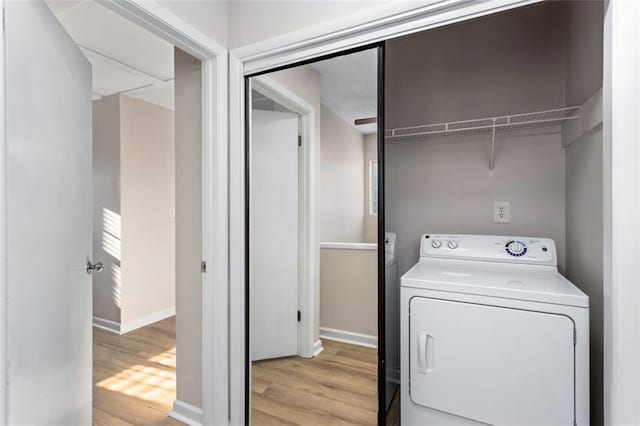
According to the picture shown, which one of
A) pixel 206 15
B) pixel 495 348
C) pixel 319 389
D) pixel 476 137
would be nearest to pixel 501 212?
pixel 476 137

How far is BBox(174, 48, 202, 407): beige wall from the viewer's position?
1.75 metres

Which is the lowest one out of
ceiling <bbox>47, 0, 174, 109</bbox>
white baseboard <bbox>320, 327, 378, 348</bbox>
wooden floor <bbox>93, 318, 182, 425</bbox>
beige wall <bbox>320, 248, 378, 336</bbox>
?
wooden floor <bbox>93, 318, 182, 425</bbox>

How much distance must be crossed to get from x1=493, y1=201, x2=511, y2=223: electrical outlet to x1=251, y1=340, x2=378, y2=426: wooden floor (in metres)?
1.07

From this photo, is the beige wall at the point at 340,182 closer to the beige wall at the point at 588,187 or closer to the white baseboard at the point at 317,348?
the white baseboard at the point at 317,348

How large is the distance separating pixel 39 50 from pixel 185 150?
0.77 meters

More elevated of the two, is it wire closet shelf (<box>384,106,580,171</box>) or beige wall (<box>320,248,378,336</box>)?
wire closet shelf (<box>384,106,580,171</box>)

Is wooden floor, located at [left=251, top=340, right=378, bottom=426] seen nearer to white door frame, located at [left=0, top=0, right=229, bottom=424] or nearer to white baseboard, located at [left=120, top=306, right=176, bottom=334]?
white door frame, located at [left=0, top=0, right=229, bottom=424]

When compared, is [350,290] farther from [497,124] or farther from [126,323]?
[126,323]

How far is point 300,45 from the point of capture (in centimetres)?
147

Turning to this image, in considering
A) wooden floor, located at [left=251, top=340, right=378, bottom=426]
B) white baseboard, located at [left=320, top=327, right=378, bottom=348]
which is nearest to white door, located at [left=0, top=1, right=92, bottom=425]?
wooden floor, located at [left=251, top=340, right=378, bottom=426]

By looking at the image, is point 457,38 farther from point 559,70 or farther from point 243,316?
point 243,316

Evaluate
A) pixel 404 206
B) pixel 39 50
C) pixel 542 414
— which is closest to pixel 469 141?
pixel 404 206

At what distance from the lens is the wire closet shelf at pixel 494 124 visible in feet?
5.36

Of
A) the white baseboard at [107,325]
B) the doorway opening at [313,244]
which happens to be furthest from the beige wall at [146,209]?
the doorway opening at [313,244]
